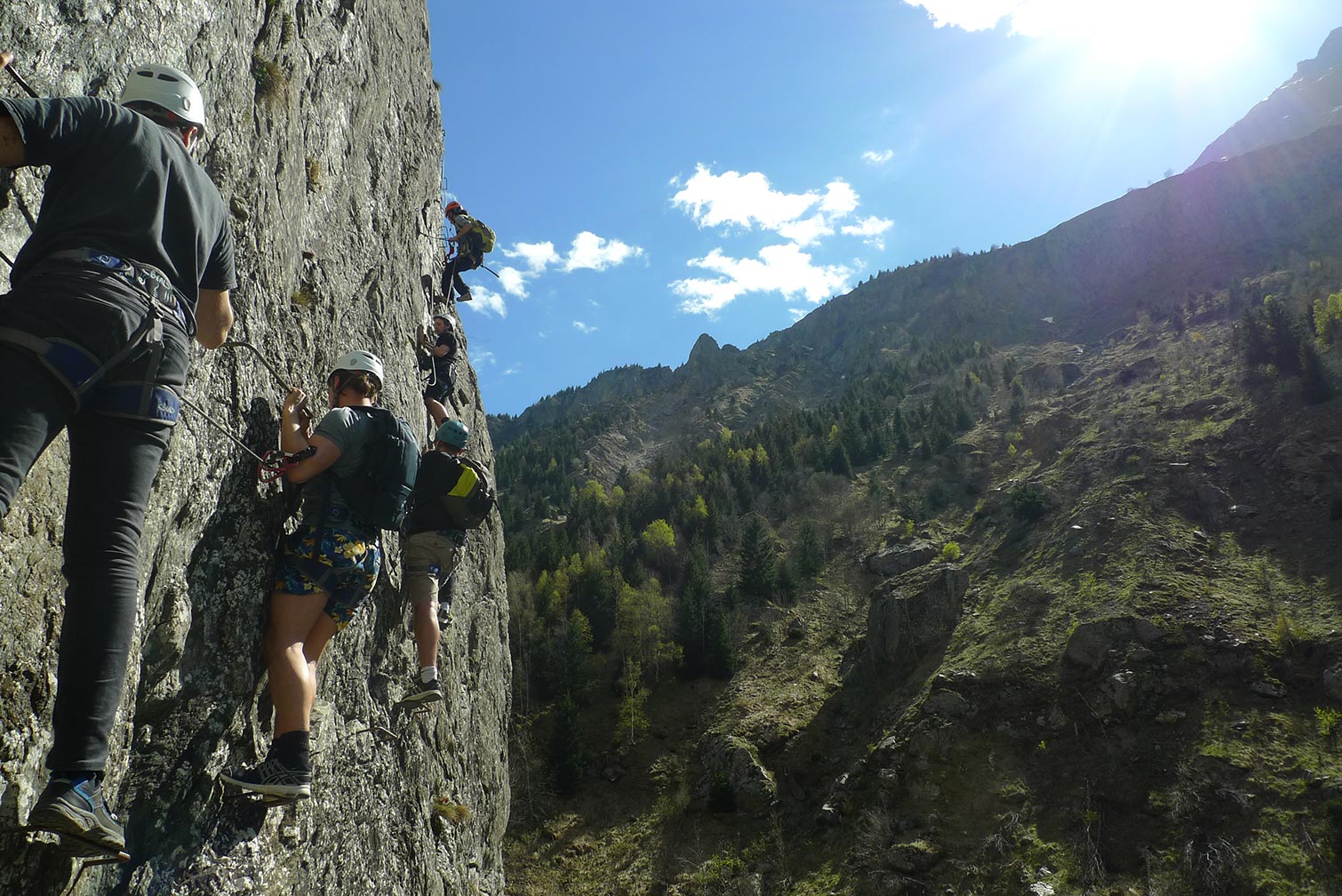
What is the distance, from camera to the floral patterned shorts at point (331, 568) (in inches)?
199

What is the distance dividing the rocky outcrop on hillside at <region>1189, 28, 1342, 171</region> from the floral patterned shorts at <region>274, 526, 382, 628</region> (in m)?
196

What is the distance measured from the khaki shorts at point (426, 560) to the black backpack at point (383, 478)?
2405 millimetres

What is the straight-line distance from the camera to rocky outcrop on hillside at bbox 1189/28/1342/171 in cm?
15888

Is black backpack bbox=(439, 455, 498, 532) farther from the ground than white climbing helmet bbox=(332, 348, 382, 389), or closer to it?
closer to it

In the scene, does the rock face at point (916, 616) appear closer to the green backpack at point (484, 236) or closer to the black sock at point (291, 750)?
the green backpack at point (484, 236)

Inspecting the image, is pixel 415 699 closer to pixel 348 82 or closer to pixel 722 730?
pixel 348 82

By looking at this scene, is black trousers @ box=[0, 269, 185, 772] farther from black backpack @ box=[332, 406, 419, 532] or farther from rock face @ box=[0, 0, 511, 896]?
black backpack @ box=[332, 406, 419, 532]

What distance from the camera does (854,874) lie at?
26.2 m

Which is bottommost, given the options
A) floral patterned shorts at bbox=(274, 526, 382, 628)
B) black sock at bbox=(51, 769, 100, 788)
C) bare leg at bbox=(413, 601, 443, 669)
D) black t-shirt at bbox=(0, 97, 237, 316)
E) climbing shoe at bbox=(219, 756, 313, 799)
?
climbing shoe at bbox=(219, 756, 313, 799)

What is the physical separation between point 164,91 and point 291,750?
151 inches

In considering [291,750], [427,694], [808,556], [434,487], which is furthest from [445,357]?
[808,556]

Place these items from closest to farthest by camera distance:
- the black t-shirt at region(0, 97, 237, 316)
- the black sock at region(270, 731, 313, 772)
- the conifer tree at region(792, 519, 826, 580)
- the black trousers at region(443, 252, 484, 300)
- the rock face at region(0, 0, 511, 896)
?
the black t-shirt at region(0, 97, 237, 316)
the rock face at region(0, 0, 511, 896)
the black sock at region(270, 731, 313, 772)
the black trousers at region(443, 252, 484, 300)
the conifer tree at region(792, 519, 826, 580)

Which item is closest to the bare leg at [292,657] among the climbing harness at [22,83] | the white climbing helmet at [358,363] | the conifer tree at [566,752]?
the white climbing helmet at [358,363]

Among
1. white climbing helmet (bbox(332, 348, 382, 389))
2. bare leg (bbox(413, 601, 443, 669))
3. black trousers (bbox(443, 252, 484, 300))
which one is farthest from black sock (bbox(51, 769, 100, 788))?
black trousers (bbox(443, 252, 484, 300))
